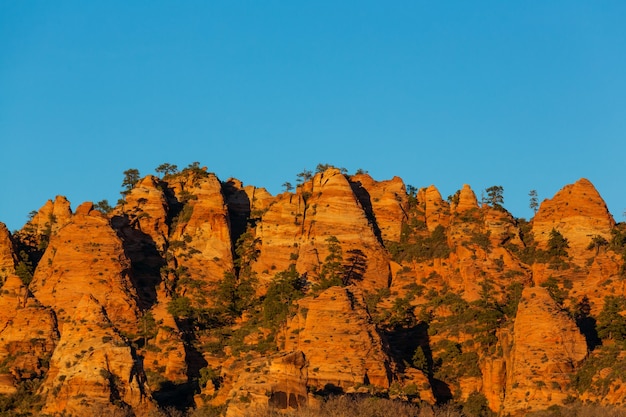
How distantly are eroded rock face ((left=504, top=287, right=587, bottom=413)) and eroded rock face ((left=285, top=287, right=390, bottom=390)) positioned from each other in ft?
30.8

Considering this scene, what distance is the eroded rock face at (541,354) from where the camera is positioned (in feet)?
412

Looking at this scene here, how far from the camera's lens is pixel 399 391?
411 ft

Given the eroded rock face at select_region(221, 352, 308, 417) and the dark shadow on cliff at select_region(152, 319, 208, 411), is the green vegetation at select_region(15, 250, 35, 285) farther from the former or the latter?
the eroded rock face at select_region(221, 352, 308, 417)

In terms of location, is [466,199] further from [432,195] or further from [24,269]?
[24,269]

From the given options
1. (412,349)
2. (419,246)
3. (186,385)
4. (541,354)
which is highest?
(419,246)

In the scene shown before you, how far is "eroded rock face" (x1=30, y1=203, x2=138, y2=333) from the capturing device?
5650 inches

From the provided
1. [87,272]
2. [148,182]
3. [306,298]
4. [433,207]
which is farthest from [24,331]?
[433,207]

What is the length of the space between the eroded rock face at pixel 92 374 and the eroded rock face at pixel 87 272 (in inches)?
683

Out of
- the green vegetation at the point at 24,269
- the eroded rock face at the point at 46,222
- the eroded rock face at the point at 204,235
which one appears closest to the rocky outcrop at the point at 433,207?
the eroded rock face at the point at 204,235

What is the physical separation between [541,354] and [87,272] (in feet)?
130

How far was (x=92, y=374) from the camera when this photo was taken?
11712 centimetres

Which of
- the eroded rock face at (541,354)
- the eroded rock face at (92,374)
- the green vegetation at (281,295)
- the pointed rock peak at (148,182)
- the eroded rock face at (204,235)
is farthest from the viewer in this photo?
the pointed rock peak at (148,182)

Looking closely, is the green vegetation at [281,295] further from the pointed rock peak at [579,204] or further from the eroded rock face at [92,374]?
the pointed rock peak at [579,204]

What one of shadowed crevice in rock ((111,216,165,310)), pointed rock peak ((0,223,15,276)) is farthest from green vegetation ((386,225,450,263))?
pointed rock peak ((0,223,15,276))
